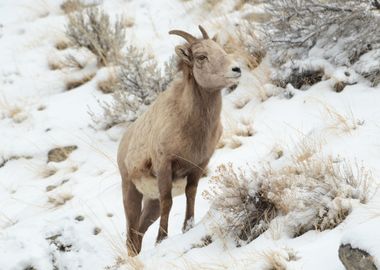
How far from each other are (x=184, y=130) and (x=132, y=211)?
3.85 ft

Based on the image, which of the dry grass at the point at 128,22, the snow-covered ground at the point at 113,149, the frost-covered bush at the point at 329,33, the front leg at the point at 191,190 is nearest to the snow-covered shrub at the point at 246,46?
the snow-covered ground at the point at 113,149

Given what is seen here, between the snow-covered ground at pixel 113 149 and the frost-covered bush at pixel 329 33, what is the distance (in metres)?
0.30

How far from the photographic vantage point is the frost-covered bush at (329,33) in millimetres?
7164

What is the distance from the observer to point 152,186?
5.50m

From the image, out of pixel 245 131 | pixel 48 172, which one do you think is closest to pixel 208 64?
pixel 245 131

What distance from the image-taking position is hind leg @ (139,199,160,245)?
5.97 metres

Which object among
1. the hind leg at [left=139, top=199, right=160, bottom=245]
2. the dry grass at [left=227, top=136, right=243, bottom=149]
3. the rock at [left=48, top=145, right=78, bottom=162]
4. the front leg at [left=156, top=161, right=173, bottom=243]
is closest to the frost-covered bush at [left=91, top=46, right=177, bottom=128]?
the rock at [left=48, top=145, right=78, bottom=162]

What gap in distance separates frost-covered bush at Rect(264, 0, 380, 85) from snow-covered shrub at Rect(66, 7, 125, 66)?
2.99 metres

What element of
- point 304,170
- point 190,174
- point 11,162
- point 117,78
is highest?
point 304,170

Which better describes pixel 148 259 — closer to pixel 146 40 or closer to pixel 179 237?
pixel 179 237

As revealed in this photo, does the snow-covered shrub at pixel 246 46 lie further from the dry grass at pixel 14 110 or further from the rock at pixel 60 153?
the dry grass at pixel 14 110

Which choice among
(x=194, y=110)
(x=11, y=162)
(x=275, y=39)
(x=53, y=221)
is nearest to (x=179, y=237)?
(x=194, y=110)

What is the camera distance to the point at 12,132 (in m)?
9.32

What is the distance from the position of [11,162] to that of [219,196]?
481 cm
